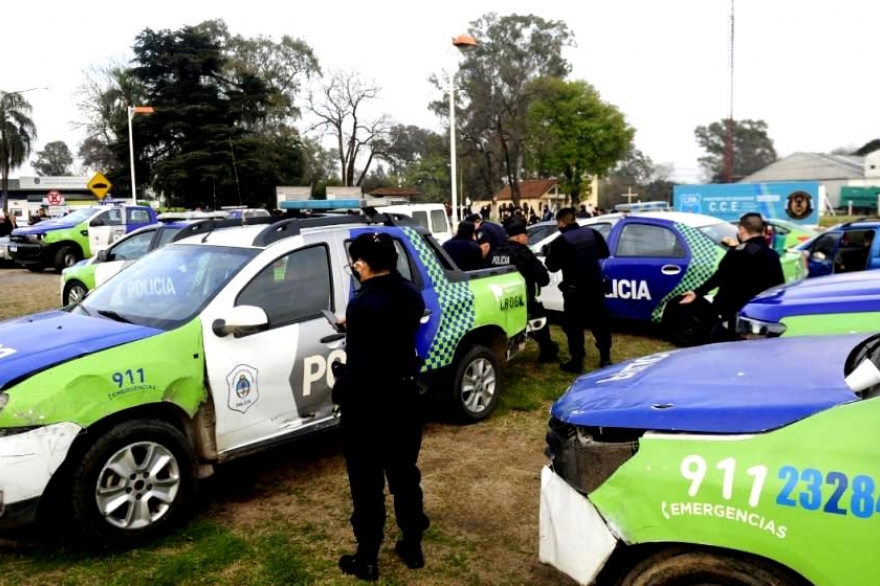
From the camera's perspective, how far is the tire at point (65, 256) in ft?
59.8

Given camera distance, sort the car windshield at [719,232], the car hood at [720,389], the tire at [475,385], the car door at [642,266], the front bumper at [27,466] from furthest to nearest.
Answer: the car windshield at [719,232], the car door at [642,266], the tire at [475,385], the front bumper at [27,466], the car hood at [720,389]

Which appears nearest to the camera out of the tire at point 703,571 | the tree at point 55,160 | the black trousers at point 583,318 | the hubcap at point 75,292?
the tire at point 703,571

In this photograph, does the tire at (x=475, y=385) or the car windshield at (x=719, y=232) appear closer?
the tire at (x=475, y=385)

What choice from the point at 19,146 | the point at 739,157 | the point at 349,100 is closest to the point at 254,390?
the point at 349,100

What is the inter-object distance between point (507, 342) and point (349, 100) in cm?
4497

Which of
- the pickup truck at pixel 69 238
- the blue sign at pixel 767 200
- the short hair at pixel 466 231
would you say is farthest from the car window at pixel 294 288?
the blue sign at pixel 767 200

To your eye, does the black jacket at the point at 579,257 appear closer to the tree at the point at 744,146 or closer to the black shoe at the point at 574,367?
the black shoe at the point at 574,367

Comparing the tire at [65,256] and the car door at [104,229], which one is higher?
the car door at [104,229]

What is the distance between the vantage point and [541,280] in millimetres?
7500

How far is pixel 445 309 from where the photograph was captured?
5.40 metres

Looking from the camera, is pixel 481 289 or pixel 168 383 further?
pixel 481 289

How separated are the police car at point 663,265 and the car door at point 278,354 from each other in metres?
4.70

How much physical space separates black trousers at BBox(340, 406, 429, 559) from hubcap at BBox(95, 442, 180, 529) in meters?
1.15

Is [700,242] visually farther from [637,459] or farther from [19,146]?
[19,146]
